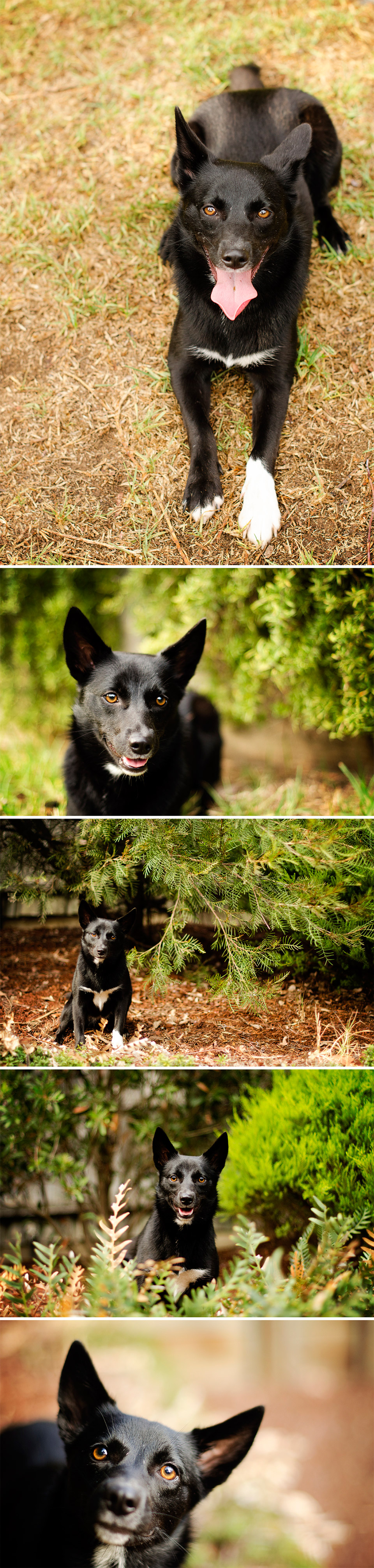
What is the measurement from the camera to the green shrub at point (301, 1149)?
2.23m

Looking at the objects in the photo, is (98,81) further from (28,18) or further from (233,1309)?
(233,1309)

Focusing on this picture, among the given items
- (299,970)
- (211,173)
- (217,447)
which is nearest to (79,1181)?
(299,970)

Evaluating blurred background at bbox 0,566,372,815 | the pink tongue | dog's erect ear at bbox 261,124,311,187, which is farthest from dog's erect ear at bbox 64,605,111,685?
dog's erect ear at bbox 261,124,311,187

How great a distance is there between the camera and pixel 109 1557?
69.9 inches

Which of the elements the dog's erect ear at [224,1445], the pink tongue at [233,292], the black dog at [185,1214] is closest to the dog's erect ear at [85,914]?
the black dog at [185,1214]

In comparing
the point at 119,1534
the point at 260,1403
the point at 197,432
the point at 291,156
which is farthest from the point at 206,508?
the point at 119,1534

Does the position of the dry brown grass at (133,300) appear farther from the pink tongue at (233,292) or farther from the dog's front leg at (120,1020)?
the dog's front leg at (120,1020)

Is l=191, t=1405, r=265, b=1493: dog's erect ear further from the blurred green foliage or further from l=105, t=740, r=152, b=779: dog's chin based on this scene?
the blurred green foliage

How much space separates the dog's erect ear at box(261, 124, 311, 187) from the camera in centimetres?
257

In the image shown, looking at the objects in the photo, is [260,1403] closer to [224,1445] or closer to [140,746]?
[224,1445]

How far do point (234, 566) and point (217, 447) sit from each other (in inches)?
19.5

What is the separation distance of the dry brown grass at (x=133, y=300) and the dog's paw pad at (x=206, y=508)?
0.06 m

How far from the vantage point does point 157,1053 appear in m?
2.14

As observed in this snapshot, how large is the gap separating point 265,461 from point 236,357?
359mm
